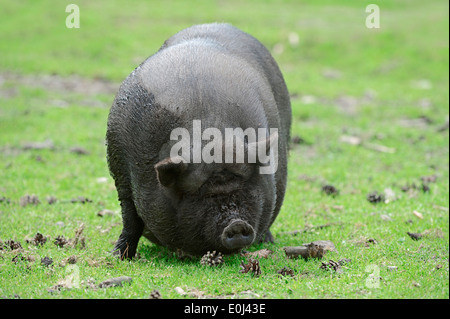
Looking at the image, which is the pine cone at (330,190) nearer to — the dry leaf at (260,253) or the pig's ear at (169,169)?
the dry leaf at (260,253)

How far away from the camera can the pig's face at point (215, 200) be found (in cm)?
555

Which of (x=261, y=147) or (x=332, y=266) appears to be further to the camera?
(x=332, y=266)

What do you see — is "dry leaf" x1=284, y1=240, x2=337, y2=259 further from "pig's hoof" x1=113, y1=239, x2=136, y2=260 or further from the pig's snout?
"pig's hoof" x1=113, y1=239, x2=136, y2=260

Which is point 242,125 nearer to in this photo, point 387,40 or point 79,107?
point 79,107

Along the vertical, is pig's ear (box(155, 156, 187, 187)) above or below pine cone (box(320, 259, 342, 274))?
above

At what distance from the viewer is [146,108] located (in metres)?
6.18

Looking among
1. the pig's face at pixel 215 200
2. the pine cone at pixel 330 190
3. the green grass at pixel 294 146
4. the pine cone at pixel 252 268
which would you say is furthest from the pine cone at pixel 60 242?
the pine cone at pixel 330 190

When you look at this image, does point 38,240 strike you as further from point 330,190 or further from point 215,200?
point 330,190

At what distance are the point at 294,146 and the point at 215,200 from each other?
7.99m

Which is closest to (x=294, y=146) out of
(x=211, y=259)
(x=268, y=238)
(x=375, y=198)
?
(x=375, y=198)

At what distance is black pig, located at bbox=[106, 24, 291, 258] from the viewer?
18.6ft

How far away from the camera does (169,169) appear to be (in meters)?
5.55

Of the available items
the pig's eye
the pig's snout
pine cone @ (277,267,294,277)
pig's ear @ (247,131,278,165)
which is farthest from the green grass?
pig's ear @ (247,131,278,165)

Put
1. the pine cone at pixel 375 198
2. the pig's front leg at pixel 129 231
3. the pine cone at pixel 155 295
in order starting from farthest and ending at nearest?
the pine cone at pixel 375 198, the pig's front leg at pixel 129 231, the pine cone at pixel 155 295
